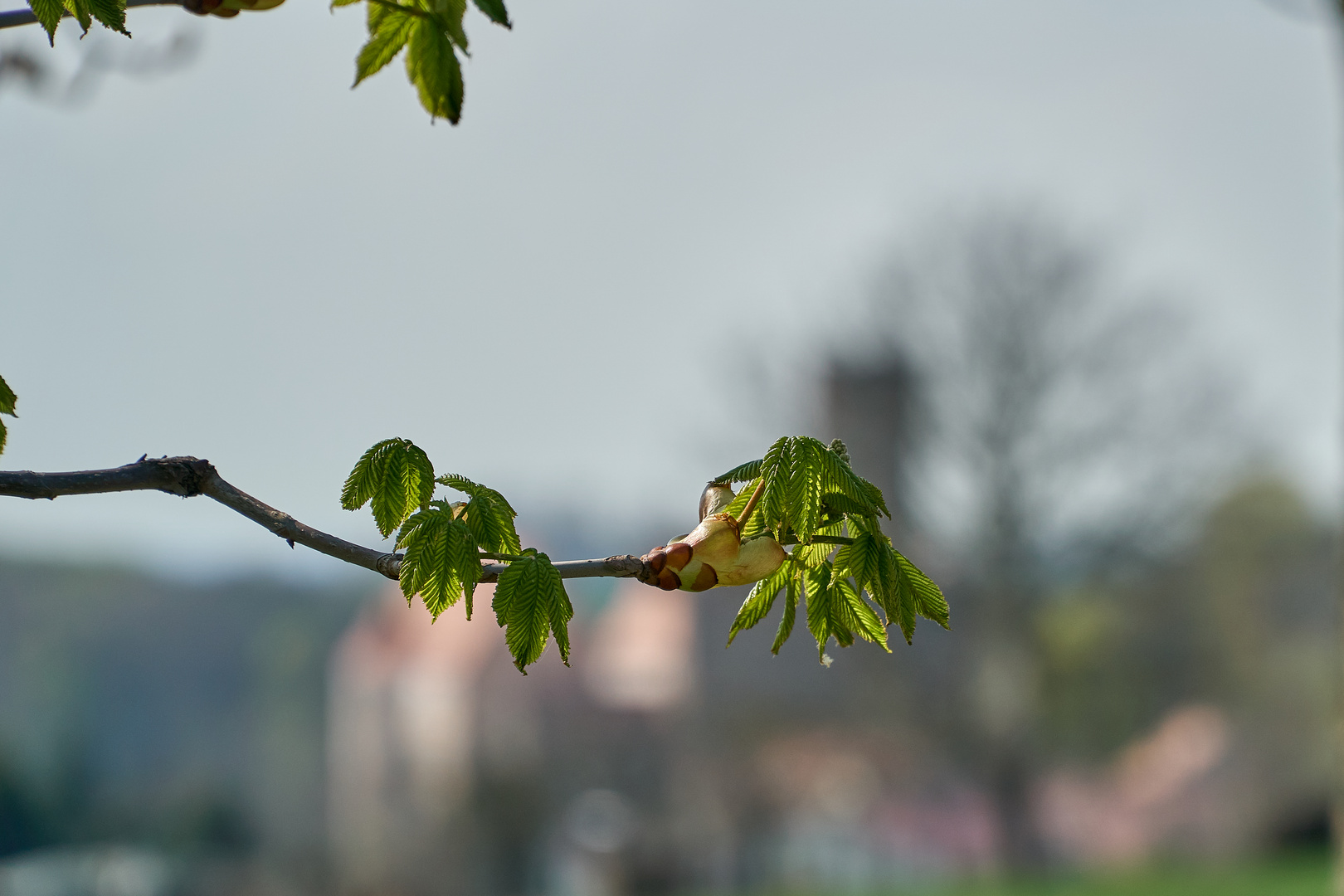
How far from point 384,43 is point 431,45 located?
8 centimetres

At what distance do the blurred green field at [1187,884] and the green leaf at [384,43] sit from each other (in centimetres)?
1610

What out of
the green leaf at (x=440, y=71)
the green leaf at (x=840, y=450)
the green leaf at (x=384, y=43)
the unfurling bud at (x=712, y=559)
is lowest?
the unfurling bud at (x=712, y=559)

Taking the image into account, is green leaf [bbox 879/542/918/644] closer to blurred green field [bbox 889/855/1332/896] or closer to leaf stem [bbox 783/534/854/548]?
leaf stem [bbox 783/534/854/548]

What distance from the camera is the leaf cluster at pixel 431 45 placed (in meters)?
1.02

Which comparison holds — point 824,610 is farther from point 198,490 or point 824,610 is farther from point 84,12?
point 84,12

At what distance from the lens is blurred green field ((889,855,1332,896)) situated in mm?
16141

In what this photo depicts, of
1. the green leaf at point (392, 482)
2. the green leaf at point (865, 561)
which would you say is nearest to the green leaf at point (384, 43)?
the green leaf at point (392, 482)

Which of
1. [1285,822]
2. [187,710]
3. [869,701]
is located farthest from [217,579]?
[1285,822]

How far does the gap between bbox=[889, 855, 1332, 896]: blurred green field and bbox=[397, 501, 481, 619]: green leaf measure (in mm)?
16015

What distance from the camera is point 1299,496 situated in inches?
1212

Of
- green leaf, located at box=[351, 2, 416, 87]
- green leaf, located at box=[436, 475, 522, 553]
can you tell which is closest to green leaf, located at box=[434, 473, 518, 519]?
green leaf, located at box=[436, 475, 522, 553]

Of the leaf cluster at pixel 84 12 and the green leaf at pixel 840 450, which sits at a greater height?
the leaf cluster at pixel 84 12

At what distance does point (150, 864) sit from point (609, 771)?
8.35m

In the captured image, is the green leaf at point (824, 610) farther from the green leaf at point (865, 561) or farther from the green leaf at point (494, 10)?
the green leaf at point (494, 10)
